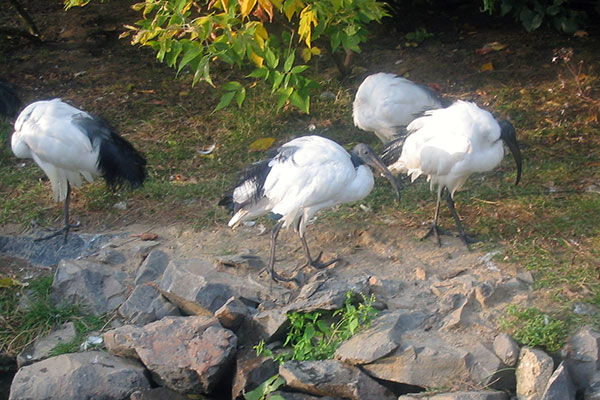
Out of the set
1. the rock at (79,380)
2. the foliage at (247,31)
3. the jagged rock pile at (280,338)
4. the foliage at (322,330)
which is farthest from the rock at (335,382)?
the foliage at (247,31)

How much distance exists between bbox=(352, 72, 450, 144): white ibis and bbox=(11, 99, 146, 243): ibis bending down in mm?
1982

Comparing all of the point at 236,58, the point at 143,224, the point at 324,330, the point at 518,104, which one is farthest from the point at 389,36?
the point at 324,330

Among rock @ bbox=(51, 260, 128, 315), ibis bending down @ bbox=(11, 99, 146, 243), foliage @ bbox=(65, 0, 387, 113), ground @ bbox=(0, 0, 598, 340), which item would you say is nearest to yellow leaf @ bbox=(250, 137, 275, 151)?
A: ground @ bbox=(0, 0, 598, 340)

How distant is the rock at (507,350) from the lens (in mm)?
4098

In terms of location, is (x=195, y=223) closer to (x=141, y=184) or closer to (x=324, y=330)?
(x=141, y=184)

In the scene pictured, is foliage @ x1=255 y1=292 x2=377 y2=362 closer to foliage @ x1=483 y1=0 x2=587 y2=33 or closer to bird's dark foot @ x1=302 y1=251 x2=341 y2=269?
bird's dark foot @ x1=302 y1=251 x2=341 y2=269

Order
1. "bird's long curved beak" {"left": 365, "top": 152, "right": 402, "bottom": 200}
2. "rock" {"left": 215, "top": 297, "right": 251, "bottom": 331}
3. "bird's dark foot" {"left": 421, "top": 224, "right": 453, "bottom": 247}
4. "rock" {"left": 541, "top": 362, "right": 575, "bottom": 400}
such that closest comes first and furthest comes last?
1. "rock" {"left": 541, "top": 362, "right": 575, "bottom": 400}
2. "rock" {"left": 215, "top": 297, "right": 251, "bottom": 331}
3. "bird's long curved beak" {"left": 365, "top": 152, "right": 402, "bottom": 200}
4. "bird's dark foot" {"left": 421, "top": 224, "right": 453, "bottom": 247}

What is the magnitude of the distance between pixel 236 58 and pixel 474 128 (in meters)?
1.81

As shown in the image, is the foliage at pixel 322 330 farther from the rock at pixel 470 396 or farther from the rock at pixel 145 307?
the rock at pixel 145 307

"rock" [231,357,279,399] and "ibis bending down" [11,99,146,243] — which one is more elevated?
"ibis bending down" [11,99,146,243]

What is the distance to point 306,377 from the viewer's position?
4125 millimetres

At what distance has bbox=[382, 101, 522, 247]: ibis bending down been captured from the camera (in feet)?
16.9

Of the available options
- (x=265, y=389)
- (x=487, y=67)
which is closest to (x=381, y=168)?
(x=265, y=389)

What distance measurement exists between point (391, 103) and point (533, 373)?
3.08m
